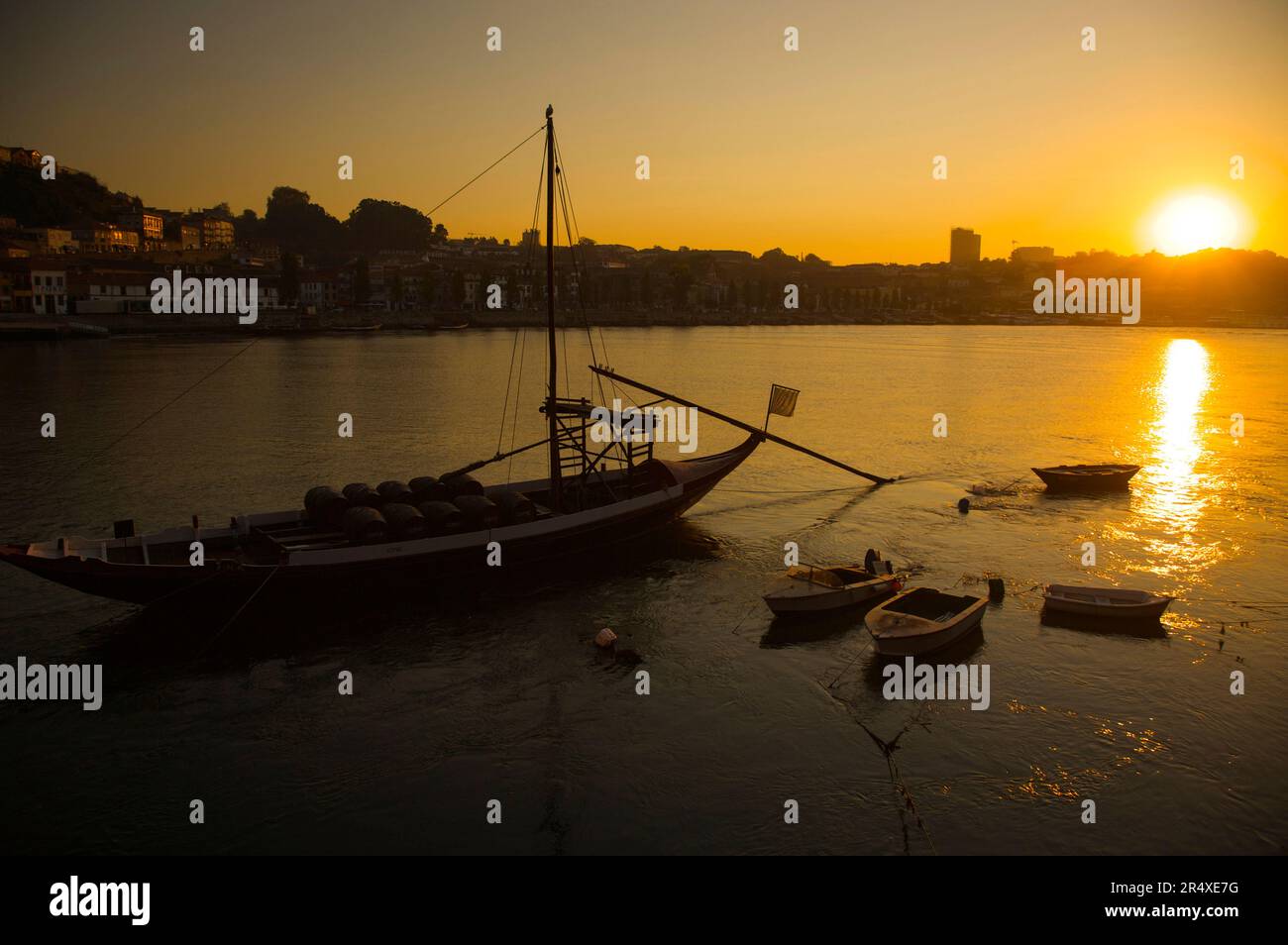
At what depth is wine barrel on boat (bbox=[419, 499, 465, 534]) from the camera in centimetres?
1872

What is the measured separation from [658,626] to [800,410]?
129 feet

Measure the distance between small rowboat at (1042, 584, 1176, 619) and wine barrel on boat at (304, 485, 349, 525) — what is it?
15002 mm

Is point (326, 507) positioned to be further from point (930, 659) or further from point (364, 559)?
point (930, 659)

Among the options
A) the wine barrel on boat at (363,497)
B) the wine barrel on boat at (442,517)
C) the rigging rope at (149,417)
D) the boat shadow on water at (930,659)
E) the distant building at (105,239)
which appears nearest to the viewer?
the boat shadow on water at (930,659)

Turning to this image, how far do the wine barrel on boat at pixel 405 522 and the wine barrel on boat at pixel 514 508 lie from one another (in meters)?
2.07

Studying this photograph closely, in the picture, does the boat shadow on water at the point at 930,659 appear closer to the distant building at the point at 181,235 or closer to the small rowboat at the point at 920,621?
the small rowboat at the point at 920,621

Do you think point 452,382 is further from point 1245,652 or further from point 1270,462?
point 1245,652

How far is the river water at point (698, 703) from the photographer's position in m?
11.2

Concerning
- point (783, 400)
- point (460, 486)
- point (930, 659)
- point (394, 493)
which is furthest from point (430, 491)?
point (783, 400)

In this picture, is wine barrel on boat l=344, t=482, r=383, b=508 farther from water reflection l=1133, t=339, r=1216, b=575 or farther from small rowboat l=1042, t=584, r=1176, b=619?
water reflection l=1133, t=339, r=1216, b=575

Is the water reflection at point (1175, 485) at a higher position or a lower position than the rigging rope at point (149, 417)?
lower

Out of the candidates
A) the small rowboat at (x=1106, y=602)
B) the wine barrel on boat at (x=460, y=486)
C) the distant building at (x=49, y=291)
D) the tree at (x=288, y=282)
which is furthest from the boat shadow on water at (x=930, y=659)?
the tree at (x=288, y=282)

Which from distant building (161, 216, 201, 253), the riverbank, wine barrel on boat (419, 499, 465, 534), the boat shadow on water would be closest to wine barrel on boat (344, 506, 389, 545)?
wine barrel on boat (419, 499, 465, 534)

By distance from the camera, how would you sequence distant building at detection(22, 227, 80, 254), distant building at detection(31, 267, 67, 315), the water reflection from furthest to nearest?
distant building at detection(22, 227, 80, 254) < distant building at detection(31, 267, 67, 315) < the water reflection
